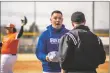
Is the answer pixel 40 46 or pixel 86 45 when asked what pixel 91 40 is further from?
pixel 40 46

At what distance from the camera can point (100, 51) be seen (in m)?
4.02

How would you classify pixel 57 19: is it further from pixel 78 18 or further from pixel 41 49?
pixel 78 18

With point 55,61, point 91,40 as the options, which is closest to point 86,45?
point 91,40

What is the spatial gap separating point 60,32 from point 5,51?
2.82 meters

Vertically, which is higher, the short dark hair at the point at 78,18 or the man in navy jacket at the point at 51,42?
the short dark hair at the point at 78,18

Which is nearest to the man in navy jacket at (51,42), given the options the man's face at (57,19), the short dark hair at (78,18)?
the man's face at (57,19)

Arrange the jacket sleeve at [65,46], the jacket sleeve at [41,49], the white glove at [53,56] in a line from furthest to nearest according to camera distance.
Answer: the jacket sleeve at [41,49]
the white glove at [53,56]
the jacket sleeve at [65,46]

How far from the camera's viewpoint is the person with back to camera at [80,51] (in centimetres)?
388

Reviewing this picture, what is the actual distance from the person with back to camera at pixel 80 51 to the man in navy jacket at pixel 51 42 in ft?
3.38

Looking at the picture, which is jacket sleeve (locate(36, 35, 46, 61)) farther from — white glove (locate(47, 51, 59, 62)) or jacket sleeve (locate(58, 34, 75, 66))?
jacket sleeve (locate(58, 34, 75, 66))

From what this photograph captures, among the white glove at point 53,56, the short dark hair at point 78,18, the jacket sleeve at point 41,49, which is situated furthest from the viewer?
the jacket sleeve at point 41,49

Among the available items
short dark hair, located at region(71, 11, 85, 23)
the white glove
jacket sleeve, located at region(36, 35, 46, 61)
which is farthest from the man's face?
short dark hair, located at region(71, 11, 85, 23)

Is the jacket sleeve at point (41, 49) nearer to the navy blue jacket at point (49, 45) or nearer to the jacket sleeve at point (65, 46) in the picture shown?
the navy blue jacket at point (49, 45)

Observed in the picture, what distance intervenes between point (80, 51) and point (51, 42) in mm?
1211
